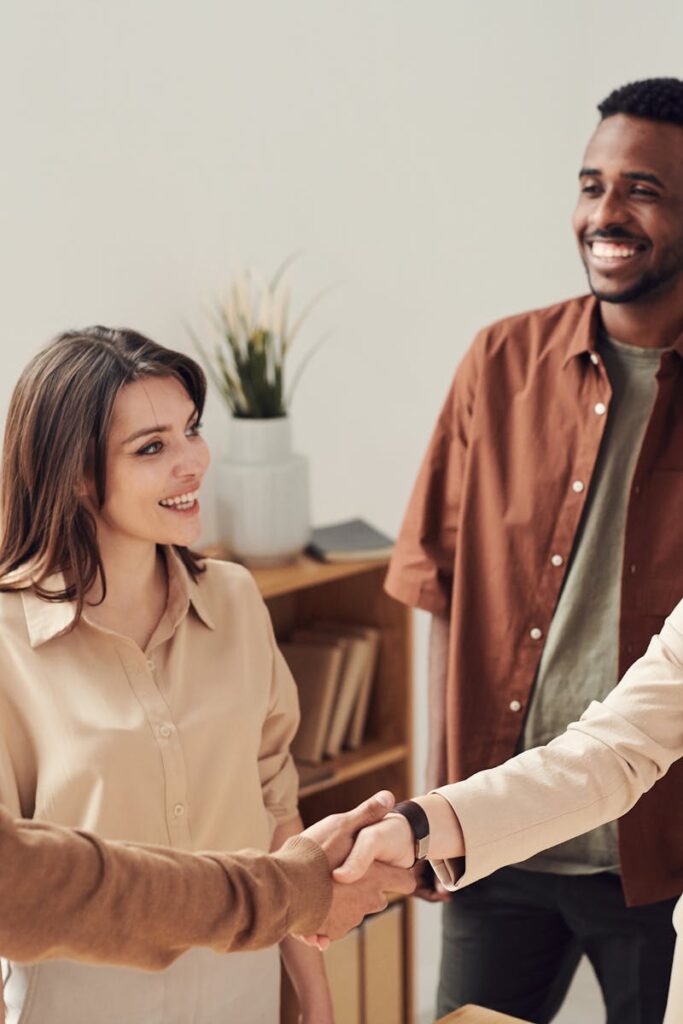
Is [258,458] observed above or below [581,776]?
above

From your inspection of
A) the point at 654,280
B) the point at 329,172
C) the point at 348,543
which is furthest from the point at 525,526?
the point at 329,172

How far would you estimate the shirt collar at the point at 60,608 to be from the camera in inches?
77.4

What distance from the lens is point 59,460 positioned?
201 cm

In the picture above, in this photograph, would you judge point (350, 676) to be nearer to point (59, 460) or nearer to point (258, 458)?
point (258, 458)

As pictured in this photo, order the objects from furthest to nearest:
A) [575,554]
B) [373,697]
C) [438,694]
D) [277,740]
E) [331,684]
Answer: [373,697] → [331,684] → [438,694] → [575,554] → [277,740]

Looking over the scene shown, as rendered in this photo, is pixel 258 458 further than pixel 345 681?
No

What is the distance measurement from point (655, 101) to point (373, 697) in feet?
4.98

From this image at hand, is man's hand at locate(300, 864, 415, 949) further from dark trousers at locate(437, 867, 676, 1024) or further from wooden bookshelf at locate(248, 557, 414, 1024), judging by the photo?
wooden bookshelf at locate(248, 557, 414, 1024)

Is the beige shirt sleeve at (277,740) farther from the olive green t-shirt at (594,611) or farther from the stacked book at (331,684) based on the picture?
the stacked book at (331,684)

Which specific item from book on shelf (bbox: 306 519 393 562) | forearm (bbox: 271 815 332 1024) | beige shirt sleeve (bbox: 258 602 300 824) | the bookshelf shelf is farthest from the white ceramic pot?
forearm (bbox: 271 815 332 1024)

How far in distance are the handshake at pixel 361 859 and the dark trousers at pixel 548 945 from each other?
48 cm

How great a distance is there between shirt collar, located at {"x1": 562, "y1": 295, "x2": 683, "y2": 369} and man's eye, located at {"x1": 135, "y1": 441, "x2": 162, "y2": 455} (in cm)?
73

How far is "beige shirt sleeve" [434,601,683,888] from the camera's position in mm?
1892

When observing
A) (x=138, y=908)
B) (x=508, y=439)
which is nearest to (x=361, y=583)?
(x=508, y=439)
